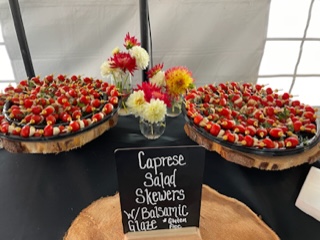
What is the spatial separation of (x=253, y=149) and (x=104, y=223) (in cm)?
44

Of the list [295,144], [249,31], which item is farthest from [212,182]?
[249,31]

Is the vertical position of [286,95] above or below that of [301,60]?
above

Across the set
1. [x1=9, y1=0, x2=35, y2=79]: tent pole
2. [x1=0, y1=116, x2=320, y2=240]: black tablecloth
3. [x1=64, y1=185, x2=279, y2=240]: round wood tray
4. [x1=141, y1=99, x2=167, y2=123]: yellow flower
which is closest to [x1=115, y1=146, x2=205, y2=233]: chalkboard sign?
[x1=64, y1=185, x2=279, y2=240]: round wood tray

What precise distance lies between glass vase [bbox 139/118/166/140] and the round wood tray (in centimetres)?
28

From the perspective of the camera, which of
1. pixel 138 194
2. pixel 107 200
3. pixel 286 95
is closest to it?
pixel 138 194

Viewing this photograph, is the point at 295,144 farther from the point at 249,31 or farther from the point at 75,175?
the point at 249,31

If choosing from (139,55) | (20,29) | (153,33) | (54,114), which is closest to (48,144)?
(54,114)

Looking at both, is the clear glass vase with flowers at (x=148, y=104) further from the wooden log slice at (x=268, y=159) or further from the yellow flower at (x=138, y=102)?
the wooden log slice at (x=268, y=159)

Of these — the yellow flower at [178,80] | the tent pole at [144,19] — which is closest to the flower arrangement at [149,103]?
the yellow flower at [178,80]

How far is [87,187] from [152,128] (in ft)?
0.92

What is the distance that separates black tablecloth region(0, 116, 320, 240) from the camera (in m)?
0.69

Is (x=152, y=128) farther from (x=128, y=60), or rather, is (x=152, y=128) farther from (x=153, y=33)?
(x=153, y=33)

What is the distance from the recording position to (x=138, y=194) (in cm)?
59

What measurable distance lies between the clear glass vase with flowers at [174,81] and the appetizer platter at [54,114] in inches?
6.5
